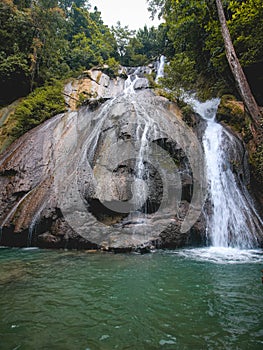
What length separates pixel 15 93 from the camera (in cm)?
1495

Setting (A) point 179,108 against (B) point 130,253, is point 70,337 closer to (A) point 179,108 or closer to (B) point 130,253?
(B) point 130,253

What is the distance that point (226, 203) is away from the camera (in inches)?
321

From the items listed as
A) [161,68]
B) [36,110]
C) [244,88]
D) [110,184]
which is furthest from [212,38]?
[110,184]

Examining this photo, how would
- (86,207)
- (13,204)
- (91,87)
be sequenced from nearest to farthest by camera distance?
(86,207)
(13,204)
(91,87)

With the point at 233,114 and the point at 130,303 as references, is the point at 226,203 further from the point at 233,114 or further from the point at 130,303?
the point at 130,303

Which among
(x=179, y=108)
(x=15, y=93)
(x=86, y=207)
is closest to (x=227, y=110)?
(x=179, y=108)

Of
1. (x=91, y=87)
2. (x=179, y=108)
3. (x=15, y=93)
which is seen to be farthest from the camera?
(x=91, y=87)

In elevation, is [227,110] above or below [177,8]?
below

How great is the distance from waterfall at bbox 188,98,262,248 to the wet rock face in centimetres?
49

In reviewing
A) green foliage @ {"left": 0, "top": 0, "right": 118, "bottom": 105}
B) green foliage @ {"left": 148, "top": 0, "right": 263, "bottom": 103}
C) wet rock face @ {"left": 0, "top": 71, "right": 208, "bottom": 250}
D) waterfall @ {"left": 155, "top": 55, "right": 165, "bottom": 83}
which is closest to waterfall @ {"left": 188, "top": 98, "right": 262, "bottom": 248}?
wet rock face @ {"left": 0, "top": 71, "right": 208, "bottom": 250}

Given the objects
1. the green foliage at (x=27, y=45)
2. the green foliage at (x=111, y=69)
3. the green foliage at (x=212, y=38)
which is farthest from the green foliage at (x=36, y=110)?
the green foliage at (x=111, y=69)

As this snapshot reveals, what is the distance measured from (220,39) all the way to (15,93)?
41.7ft

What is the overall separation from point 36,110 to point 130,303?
11387mm

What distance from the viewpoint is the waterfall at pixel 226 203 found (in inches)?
295
